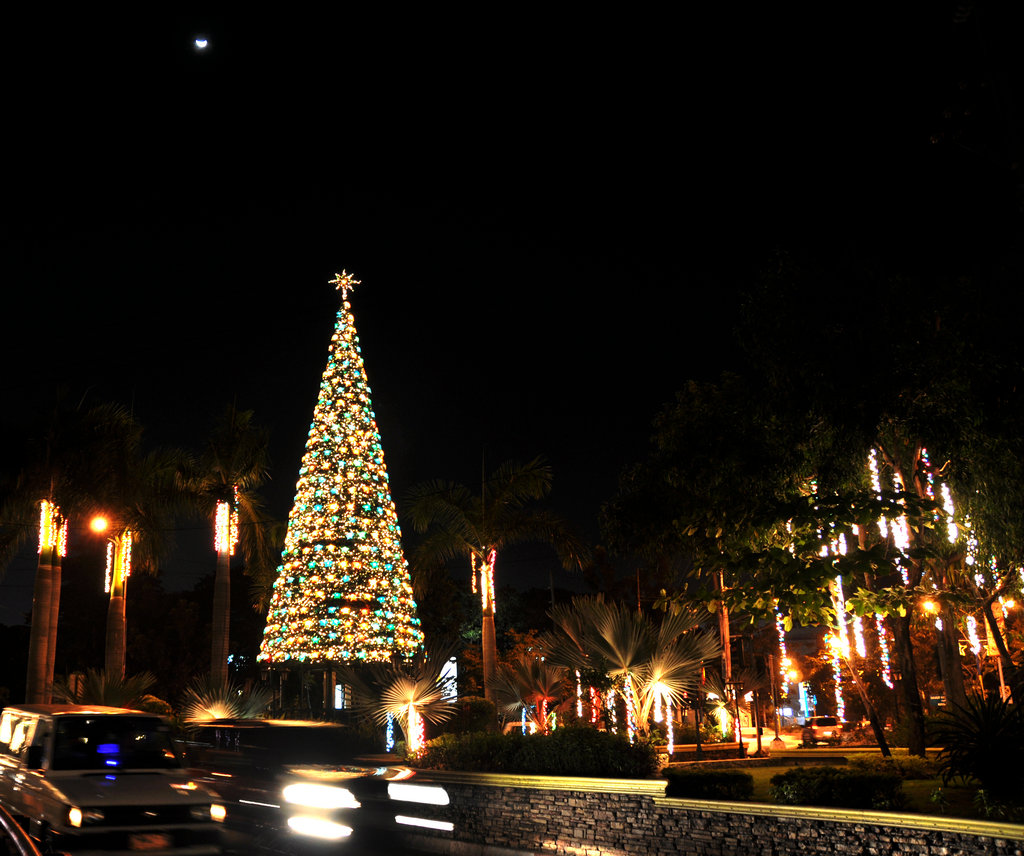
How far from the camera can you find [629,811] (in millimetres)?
11109

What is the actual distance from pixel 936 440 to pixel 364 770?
881cm

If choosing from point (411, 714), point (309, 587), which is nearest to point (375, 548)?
point (309, 587)

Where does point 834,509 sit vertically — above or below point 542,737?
above

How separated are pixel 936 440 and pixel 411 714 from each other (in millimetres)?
13094

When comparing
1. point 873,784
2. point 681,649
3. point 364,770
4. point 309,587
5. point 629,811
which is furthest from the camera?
point 309,587

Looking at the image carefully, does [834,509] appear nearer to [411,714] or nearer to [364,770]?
[364,770]

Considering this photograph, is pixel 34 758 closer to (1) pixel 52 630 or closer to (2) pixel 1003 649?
(2) pixel 1003 649

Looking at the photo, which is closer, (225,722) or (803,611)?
(803,611)

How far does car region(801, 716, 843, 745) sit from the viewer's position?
121ft

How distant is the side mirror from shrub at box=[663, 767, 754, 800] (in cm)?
687

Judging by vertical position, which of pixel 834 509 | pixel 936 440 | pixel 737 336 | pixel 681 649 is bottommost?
pixel 681 649

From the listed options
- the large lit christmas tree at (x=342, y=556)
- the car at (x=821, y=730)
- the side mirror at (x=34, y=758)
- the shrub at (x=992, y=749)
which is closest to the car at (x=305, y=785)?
the side mirror at (x=34, y=758)

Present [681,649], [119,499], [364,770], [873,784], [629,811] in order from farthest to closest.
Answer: [119,499], [681,649], [364,770], [629,811], [873,784]

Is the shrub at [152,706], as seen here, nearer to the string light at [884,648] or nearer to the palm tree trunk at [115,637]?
the palm tree trunk at [115,637]
